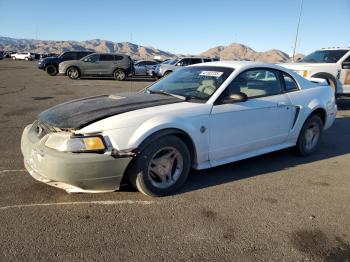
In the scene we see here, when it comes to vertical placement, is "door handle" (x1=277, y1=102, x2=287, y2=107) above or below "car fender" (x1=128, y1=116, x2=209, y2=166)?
above

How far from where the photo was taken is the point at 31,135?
4.13 metres

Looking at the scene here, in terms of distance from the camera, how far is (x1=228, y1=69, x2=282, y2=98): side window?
15.6ft

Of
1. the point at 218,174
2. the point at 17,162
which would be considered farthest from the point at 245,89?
the point at 17,162

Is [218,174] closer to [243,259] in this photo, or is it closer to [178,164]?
[178,164]

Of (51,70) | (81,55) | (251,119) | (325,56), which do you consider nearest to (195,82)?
(251,119)

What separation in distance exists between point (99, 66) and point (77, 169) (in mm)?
18615

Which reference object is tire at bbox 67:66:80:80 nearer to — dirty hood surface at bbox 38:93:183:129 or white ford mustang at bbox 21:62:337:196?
white ford mustang at bbox 21:62:337:196

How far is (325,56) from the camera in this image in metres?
11.5

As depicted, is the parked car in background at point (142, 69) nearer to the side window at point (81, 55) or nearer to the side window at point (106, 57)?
the side window at point (81, 55)

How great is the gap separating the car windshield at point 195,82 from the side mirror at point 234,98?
190 millimetres

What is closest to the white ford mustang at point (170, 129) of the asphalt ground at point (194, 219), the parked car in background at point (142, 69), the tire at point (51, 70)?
the asphalt ground at point (194, 219)

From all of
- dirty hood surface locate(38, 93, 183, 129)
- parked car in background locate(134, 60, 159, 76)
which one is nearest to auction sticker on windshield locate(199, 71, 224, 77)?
dirty hood surface locate(38, 93, 183, 129)

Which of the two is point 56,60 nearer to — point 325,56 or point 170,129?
point 325,56

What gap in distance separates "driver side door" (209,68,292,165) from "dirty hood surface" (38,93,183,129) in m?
0.64
